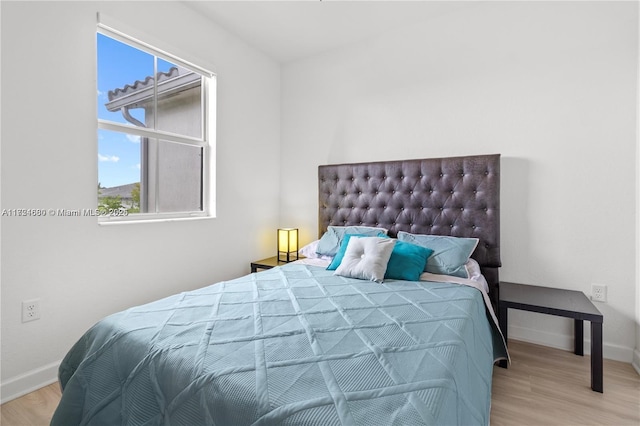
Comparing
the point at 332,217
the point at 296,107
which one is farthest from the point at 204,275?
the point at 296,107

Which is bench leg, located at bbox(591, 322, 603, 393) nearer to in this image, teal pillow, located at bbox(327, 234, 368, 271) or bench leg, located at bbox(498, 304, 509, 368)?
bench leg, located at bbox(498, 304, 509, 368)

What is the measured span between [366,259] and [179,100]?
2084mm

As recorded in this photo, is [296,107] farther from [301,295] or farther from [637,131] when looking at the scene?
[637,131]

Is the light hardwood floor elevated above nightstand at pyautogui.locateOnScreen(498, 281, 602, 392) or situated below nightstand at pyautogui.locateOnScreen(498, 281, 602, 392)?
below

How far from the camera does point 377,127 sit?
A: 3059 mm

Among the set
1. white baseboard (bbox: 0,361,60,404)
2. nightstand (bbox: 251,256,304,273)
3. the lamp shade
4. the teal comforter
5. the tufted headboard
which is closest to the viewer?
the teal comforter

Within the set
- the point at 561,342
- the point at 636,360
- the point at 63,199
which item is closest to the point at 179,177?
the point at 63,199

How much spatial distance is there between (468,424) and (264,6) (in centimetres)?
302

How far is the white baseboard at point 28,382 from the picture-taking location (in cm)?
173

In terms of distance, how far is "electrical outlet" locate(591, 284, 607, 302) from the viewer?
221cm

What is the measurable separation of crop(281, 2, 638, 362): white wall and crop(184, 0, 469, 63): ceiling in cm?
14

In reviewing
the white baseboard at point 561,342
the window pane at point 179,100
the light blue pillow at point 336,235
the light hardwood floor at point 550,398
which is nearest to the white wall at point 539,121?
the white baseboard at point 561,342

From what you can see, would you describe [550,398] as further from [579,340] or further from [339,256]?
[339,256]

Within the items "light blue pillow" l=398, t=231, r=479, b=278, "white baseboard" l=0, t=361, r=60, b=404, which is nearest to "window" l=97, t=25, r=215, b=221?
"white baseboard" l=0, t=361, r=60, b=404
